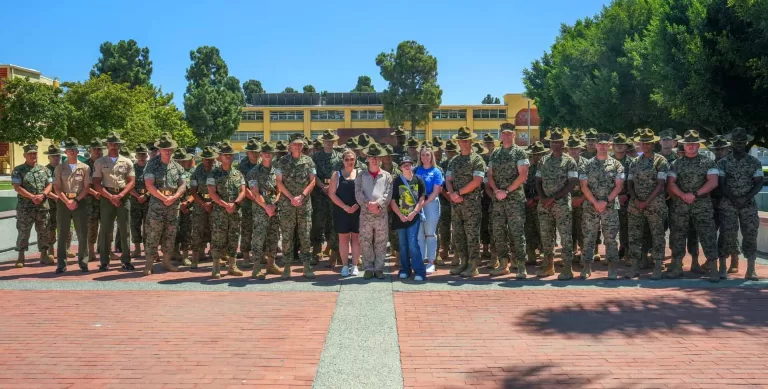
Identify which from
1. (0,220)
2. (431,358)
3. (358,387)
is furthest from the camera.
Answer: (0,220)

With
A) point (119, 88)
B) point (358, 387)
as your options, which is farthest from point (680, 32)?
point (119, 88)

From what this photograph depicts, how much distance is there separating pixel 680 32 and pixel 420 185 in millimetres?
12992

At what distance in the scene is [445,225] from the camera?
10.3 metres

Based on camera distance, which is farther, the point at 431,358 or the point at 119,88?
the point at 119,88

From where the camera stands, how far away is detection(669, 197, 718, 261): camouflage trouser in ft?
28.6

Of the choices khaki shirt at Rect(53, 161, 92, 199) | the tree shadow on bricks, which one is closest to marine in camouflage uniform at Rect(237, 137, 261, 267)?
khaki shirt at Rect(53, 161, 92, 199)

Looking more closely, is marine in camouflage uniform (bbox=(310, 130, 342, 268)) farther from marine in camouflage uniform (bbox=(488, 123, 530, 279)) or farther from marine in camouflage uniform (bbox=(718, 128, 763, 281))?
marine in camouflage uniform (bbox=(718, 128, 763, 281))

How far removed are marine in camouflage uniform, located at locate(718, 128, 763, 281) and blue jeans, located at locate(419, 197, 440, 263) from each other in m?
4.07

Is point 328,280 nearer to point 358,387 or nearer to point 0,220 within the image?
point 358,387

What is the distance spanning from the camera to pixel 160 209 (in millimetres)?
9289

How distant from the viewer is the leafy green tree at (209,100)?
61500 millimetres

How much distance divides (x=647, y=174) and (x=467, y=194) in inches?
103

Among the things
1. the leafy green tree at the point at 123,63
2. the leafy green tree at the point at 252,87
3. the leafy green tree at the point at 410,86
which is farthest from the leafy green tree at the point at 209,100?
the leafy green tree at the point at 252,87

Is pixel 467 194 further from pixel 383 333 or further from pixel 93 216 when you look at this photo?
pixel 93 216
